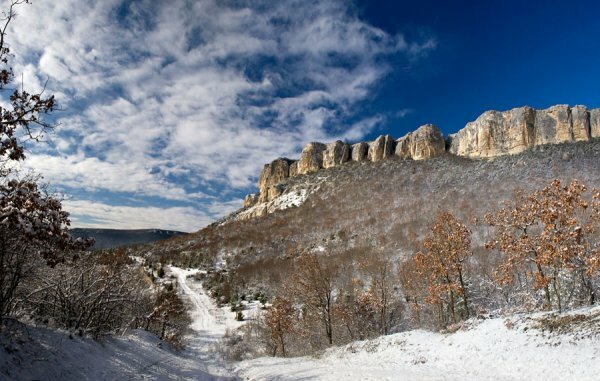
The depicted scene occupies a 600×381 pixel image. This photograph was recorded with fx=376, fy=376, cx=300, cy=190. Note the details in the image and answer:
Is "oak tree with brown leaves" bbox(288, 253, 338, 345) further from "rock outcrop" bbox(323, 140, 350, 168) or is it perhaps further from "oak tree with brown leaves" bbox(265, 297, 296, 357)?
"rock outcrop" bbox(323, 140, 350, 168)

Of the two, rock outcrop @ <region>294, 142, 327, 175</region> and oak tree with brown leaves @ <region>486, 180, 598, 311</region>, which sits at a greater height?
rock outcrop @ <region>294, 142, 327, 175</region>

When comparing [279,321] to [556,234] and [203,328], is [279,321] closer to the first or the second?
[203,328]

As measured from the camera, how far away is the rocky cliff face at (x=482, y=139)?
68.4 metres

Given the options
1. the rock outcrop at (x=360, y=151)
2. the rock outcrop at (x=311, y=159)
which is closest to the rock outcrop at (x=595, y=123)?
the rock outcrop at (x=360, y=151)

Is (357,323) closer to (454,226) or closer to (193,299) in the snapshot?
(454,226)

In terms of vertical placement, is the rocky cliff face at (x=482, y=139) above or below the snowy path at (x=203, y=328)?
above

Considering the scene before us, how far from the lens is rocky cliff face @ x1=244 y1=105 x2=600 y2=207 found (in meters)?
68.4

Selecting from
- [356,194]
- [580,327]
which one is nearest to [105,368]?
[580,327]

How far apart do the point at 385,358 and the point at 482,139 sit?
70265 millimetres

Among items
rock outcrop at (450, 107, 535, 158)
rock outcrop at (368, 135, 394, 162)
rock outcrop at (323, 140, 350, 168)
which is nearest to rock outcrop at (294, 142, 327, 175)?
rock outcrop at (323, 140, 350, 168)

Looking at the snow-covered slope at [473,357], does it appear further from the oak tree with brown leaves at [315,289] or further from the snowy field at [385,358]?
the oak tree with brown leaves at [315,289]

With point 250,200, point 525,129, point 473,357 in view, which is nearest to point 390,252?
point 473,357

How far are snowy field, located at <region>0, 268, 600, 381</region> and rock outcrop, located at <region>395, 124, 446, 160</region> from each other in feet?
238

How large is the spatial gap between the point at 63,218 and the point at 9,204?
1045mm
